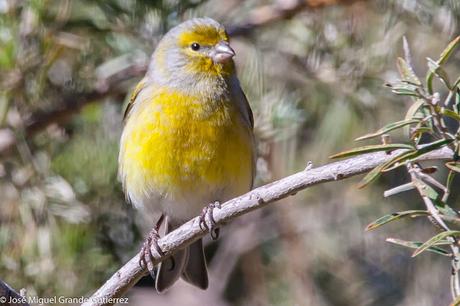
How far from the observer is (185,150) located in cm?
288

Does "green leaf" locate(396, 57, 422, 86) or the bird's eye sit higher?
"green leaf" locate(396, 57, 422, 86)

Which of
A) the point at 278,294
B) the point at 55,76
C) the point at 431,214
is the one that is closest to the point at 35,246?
the point at 55,76

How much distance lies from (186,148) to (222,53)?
0.41 meters

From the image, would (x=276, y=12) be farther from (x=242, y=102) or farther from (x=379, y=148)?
(x=379, y=148)

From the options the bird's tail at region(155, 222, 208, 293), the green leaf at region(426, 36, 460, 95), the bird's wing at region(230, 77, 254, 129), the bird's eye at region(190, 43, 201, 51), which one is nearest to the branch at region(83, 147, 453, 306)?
the green leaf at region(426, 36, 460, 95)

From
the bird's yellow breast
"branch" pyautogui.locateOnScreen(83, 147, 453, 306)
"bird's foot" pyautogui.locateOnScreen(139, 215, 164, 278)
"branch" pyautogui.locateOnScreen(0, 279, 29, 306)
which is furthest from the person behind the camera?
the bird's yellow breast

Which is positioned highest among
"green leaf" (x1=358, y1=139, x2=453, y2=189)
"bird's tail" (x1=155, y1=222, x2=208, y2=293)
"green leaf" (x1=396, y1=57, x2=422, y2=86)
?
"green leaf" (x1=396, y1=57, x2=422, y2=86)

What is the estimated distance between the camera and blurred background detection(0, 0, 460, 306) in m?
2.92

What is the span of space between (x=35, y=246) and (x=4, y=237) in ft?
0.37

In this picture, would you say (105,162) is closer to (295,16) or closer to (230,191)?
(230,191)

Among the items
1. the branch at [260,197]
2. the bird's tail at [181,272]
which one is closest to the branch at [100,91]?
the bird's tail at [181,272]

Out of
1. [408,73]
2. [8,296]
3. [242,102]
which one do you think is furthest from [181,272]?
[408,73]

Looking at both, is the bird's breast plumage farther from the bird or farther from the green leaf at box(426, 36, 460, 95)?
the green leaf at box(426, 36, 460, 95)

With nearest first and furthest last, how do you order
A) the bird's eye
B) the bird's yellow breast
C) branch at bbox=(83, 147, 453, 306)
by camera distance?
branch at bbox=(83, 147, 453, 306) → the bird's yellow breast → the bird's eye
